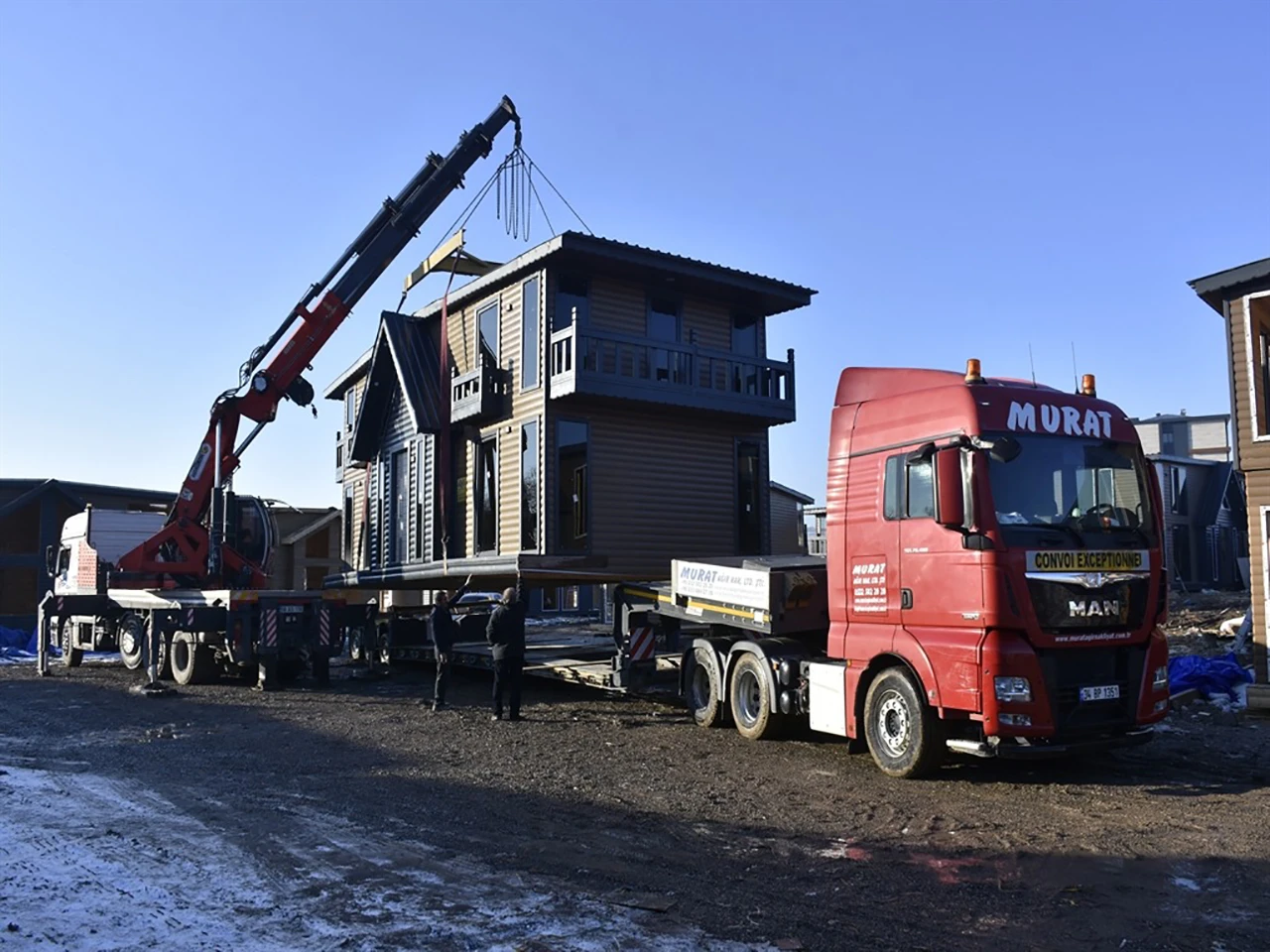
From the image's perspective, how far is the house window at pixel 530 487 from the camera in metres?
18.4

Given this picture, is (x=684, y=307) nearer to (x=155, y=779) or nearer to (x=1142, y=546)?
(x=1142, y=546)

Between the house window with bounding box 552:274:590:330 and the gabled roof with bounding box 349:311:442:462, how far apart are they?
4.30 metres

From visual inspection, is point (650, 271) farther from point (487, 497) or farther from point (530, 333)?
point (487, 497)

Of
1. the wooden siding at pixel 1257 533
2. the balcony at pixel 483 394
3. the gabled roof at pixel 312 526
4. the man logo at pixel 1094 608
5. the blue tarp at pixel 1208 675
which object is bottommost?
the blue tarp at pixel 1208 675

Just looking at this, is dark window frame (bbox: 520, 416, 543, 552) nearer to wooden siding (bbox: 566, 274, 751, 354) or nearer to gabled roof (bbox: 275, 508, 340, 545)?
wooden siding (bbox: 566, 274, 751, 354)

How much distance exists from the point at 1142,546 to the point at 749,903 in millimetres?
5606

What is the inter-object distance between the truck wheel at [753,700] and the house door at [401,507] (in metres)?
12.4

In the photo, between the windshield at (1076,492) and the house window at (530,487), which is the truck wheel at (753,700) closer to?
the windshield at (1076,492)

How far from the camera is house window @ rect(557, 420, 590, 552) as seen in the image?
1831 cm

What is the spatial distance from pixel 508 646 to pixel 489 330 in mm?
8487

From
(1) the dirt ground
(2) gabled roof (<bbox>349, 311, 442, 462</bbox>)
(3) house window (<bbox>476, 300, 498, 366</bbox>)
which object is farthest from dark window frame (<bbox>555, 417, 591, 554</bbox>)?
(1) the dirt ground

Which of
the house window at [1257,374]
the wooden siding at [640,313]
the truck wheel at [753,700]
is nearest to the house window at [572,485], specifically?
the wooden siding at [640,313]

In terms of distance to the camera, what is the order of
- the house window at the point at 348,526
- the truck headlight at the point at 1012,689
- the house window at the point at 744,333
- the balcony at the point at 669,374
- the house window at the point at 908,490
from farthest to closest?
the house window at the point at 348,526 → the house window at the point at 744,333 → the balcony at the point at 669,374 → the house window at the point at 908,490 → the truck headlight at the point at 1012,689

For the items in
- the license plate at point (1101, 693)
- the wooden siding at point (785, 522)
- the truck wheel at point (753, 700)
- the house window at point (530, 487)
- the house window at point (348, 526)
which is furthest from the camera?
the wooden siding at point (785, 522)
